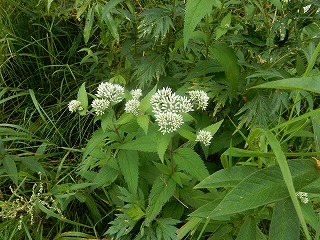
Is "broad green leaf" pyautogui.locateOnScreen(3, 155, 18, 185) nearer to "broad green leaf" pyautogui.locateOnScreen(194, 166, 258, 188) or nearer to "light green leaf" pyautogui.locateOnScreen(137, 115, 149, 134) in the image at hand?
"light green leaf" pyautogui.locateOnScreen(137, 115, 149, 134)

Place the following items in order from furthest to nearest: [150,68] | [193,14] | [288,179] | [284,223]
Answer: [150,68] → [193,14] → [284,223] → [288,179]

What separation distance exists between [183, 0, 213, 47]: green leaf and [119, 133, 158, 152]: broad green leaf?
310 millimetres

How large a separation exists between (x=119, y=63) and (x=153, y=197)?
92 cm

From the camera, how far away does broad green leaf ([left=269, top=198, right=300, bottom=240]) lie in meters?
0.69

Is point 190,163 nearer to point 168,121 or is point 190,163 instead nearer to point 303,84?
point 168,121

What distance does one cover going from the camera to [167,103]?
3.85 feet

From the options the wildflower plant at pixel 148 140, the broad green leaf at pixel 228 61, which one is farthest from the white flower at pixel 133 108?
the broad green leaf at pixel 228 61

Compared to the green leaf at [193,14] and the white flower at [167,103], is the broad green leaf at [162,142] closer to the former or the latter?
the white flower at [167,103]

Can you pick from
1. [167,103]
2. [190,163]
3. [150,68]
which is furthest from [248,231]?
[150,68]

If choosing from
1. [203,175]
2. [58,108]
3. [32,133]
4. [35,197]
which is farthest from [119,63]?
[203,175]

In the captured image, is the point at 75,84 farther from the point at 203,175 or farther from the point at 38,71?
the point at 203,175

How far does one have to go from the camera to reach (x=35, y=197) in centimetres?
144

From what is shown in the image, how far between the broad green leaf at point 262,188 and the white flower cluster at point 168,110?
→ 1.50 ft

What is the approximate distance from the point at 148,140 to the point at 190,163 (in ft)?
0.46
